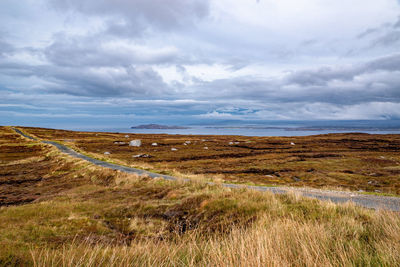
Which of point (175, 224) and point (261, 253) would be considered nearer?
point (261, 253)

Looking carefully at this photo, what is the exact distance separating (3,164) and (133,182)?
104 ft

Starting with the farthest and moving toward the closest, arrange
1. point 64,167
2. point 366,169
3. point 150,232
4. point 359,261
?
point 366,169 < point 64,167 < point 150,232 < point 359,261

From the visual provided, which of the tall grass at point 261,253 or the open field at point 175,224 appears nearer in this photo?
the tall grass at point 261,253

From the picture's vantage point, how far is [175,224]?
11680mm

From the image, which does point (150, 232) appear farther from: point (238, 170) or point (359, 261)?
point (238, 170)

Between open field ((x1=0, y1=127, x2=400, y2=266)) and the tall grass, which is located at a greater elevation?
the tall grass

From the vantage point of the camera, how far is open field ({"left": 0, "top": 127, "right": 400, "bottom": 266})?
4.46 metres

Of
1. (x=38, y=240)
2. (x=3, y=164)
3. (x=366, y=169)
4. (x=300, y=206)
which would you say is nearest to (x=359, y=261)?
(x=300, y=206)

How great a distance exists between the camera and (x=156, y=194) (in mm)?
17375

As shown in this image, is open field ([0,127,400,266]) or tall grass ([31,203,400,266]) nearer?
tall grass ([31,203,400,266])

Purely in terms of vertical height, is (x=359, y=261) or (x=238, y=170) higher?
(x=359, y=261)

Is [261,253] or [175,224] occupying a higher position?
[261,253]

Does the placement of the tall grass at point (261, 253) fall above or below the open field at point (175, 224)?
above

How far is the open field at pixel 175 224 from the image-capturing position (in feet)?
14.6
